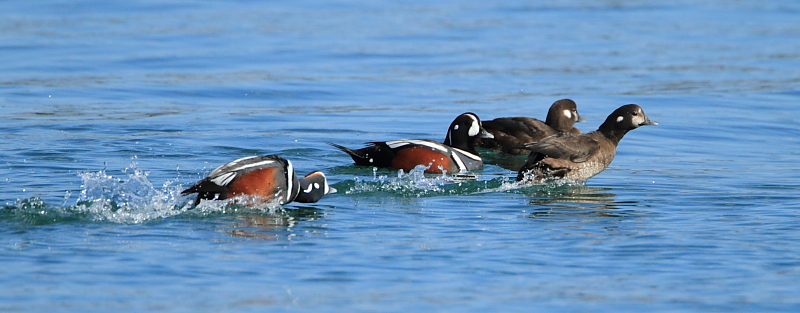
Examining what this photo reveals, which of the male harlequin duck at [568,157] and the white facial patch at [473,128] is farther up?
the white facial patch at [473,128]

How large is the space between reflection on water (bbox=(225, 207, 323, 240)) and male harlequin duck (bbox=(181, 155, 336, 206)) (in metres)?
0.16

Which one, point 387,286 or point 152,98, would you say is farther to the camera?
point 152,98

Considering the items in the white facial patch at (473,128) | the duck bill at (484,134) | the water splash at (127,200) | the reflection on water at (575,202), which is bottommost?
the reflection on water at (575,202)

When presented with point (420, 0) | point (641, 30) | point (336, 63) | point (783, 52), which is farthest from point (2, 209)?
point (420, 0)

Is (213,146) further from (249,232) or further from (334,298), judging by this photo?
A: (334,298)

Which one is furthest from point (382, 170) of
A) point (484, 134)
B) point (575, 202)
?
point (575, 202)

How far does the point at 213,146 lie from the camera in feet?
42.6

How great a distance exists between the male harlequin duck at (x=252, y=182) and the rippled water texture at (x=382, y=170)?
0.14 metres

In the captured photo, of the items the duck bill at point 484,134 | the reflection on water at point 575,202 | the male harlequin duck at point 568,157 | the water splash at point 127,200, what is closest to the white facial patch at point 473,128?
the duck bill at point 484,134

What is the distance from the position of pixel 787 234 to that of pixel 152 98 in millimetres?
11518

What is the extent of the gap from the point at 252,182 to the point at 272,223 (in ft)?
1.62

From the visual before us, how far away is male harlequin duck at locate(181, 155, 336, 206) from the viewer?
8.78 metres

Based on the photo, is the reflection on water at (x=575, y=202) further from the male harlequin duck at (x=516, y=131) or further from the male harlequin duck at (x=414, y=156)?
the male harlequin duck at (x=516, y=131)

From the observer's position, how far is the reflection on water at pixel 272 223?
26.3 ft
